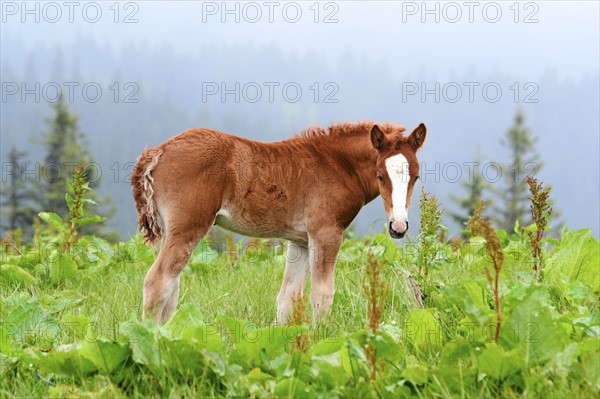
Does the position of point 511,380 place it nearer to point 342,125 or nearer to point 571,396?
→ point 571,396

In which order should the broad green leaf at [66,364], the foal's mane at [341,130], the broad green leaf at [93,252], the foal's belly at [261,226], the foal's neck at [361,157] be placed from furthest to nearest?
the broad green leaf at [93,252] < the foal's mane at [341,130] < the foal's neck at [361,157] < the foal's belly at [261,226] < the broad green leaf at [66,364]

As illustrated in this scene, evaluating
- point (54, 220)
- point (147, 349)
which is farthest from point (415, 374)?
point (54, 220)

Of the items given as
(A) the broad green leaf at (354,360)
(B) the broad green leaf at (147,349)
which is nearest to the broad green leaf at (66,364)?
(B) the broad green leaf at (147,349)

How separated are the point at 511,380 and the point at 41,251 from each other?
21.1ft

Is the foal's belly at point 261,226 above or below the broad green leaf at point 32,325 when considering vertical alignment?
above

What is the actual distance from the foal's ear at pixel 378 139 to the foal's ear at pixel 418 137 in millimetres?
225

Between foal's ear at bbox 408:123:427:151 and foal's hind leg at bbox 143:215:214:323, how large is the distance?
74.8 inches

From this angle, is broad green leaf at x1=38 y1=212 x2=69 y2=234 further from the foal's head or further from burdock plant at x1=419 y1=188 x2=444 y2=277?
burdock plant at x1=419 y1=188 x2=444 y2=277

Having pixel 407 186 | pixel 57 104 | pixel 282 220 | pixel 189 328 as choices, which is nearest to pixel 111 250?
pixel 282 220

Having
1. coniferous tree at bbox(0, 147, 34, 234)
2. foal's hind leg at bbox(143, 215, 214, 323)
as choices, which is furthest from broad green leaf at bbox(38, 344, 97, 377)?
coniferous tree at bbox(0, 147, 34, 234)

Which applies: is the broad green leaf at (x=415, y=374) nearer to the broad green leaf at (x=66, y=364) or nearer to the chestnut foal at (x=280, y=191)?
the broad green leaf at (x=66, y=364)

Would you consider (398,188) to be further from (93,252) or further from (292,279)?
(93,252)

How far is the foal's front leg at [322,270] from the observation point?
679 centimetres

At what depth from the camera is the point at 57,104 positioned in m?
52.8
